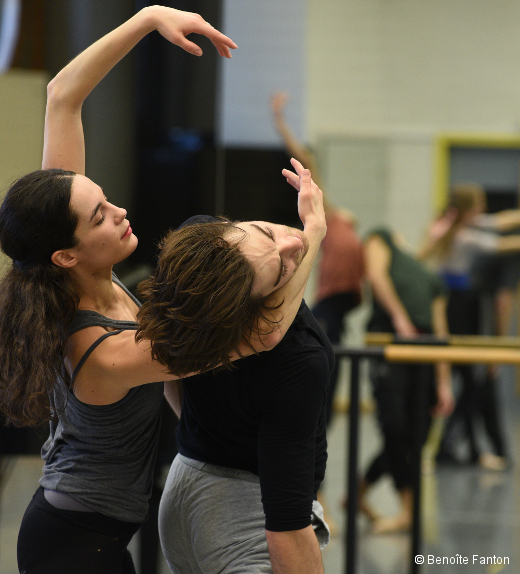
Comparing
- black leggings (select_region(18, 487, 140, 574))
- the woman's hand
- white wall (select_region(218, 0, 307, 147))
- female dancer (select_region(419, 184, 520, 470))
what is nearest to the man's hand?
the woman's hand

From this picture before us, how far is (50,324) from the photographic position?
1.08 m

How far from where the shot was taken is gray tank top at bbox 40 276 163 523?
116 cm

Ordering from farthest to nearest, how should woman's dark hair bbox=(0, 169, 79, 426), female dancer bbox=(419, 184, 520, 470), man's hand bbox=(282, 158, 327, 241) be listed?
female dancer bbox=(419, 184, 520, 470), man's hand bbox=(282, 158, 327, 241), woman's dark hair bbox=(0, 169, 79, 426)

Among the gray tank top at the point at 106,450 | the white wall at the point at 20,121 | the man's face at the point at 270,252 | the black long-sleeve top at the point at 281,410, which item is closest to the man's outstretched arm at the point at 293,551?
the black long-sleeve top at the point at 281,410

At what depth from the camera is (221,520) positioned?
1193 millimetres

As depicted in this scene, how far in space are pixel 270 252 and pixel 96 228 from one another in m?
0.30

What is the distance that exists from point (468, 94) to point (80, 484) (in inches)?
238

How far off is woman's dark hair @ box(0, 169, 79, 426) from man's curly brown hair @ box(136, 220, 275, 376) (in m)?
0.17

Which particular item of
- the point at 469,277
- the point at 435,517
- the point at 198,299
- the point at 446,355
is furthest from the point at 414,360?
the point at 469,277

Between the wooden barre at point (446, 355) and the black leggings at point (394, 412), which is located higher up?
the wooden barre at point (446, 355)

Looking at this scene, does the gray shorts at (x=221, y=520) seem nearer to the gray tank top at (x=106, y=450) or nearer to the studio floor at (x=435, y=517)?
the gray tank top at (x=106, y=450)

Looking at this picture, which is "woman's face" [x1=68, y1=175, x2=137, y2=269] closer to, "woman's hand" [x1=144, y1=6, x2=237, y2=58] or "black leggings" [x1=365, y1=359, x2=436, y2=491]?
"woman's hand" [x1=144, y1=6, x2=237, y2=58]

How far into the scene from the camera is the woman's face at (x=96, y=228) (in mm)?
1122

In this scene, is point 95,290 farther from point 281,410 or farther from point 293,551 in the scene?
point 293,551
